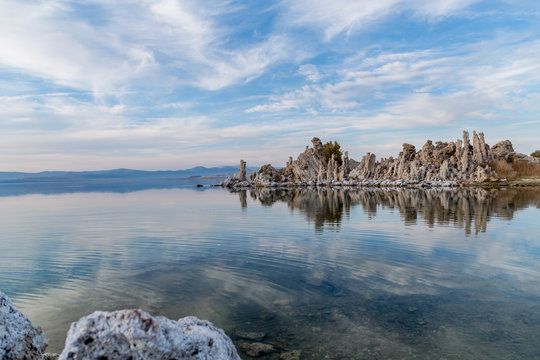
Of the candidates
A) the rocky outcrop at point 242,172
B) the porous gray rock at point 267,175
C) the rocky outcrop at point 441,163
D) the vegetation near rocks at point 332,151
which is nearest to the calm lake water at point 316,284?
the rocky outcrop at point 441,163

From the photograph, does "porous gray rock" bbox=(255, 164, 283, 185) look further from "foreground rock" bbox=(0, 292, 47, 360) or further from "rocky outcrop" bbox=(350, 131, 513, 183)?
"foreground rock" bbox=(0, 292, 47, 360)

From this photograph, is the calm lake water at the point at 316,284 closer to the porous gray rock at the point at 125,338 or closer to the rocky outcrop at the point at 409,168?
the porous gray rock at the point at 125,338

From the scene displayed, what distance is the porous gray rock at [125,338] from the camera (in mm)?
4172

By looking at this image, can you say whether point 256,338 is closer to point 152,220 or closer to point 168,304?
point 168,304

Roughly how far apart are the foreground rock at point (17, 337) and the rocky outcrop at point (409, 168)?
406ft

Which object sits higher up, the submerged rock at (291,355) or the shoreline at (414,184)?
the shoreline at (414,184)

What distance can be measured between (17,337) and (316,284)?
36.4 ft

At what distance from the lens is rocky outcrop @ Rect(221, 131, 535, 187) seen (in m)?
128

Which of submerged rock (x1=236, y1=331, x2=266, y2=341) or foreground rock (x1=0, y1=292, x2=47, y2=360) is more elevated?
foreground rock (x1=0, y1=292, x2=47, y2=360)

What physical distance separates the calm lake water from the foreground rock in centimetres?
500

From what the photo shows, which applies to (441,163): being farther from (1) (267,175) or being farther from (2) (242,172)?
(2) (242,172)

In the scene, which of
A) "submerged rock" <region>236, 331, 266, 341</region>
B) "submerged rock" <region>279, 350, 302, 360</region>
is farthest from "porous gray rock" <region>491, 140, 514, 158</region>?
"submerged rock" <region>279, 350, 302, 360</region>

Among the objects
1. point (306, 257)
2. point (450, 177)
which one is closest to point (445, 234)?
point (306, 257)

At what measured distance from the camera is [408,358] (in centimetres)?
874
